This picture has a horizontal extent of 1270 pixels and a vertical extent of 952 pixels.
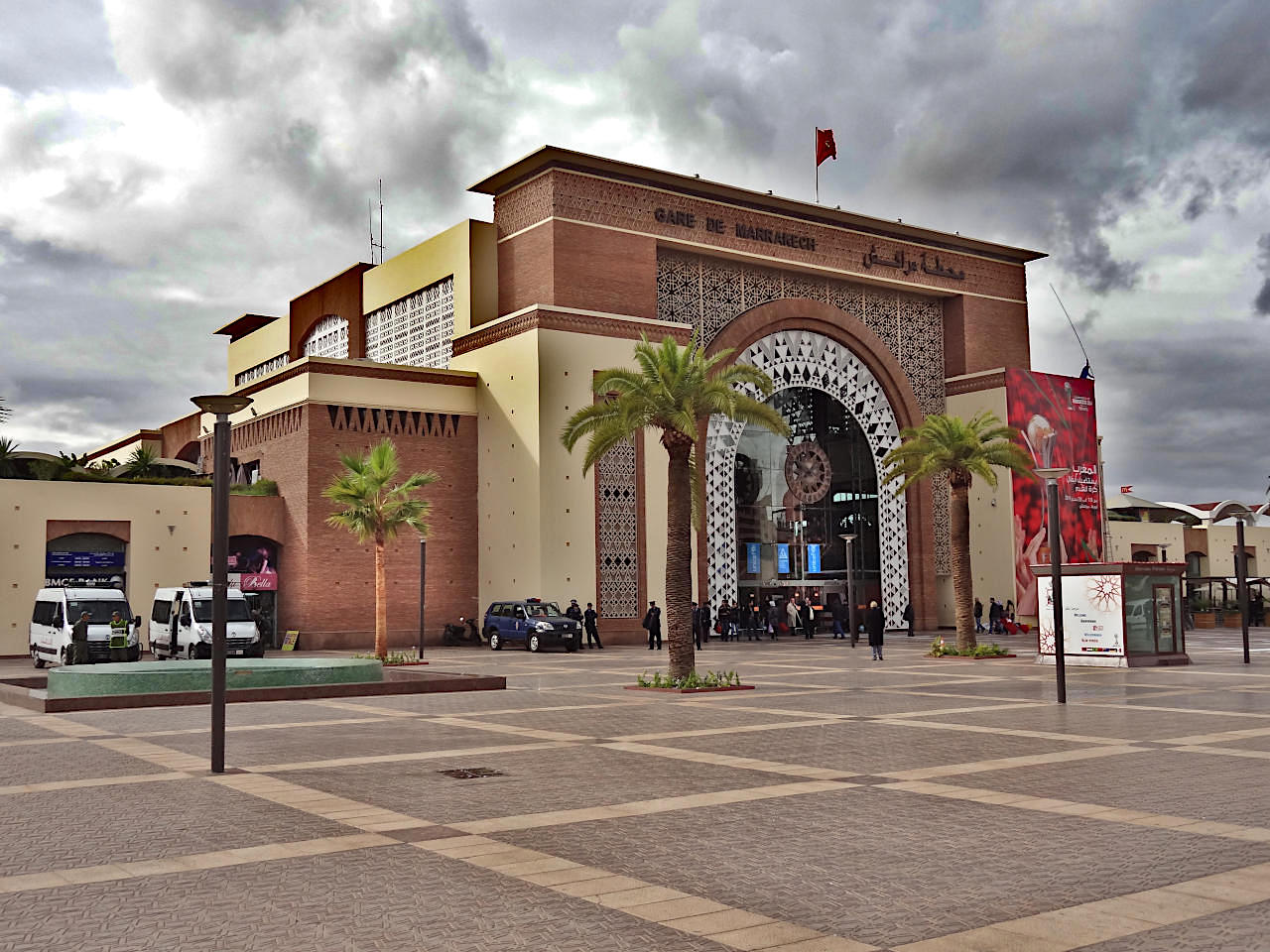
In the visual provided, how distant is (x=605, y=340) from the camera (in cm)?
4175

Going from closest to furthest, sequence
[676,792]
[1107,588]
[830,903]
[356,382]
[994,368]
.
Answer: [830,903] < [676,792] < [1107,588] < [356,382] < [994,368]

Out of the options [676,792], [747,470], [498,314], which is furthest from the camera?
[747,470]

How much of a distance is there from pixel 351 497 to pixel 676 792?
851 inches

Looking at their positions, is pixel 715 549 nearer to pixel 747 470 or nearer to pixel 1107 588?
pixel 747 470

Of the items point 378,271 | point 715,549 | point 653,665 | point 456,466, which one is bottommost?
point 653,665

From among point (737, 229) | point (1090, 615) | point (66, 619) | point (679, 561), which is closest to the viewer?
point (679, 561)

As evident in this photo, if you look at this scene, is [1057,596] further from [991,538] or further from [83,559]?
[991,538]

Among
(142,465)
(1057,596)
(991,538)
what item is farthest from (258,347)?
(1057,596)

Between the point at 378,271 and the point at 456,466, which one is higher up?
the point at 378,271

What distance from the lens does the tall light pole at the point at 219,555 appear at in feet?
39.3

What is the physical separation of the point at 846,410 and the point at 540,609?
18.1 m

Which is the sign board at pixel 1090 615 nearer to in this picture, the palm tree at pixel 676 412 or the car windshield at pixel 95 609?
the palm tree at pixel 676 412

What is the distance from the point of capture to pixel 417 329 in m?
47.9

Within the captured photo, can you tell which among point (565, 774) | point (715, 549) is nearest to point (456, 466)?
point (715, 549)
